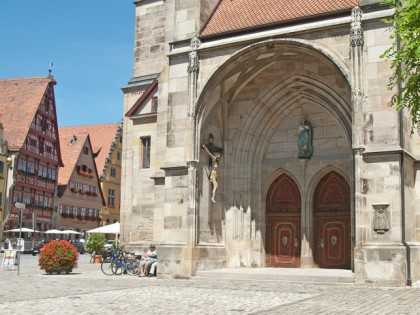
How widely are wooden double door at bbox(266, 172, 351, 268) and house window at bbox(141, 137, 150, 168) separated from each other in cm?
599

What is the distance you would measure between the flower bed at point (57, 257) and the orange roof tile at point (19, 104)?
110 feet

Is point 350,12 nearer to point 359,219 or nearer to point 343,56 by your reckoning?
point 343,56

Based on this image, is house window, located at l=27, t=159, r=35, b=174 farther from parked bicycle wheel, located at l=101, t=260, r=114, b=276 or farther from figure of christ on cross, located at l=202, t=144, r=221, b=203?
figure of christ on cross, located at l=202, t=144, r=221, b=203

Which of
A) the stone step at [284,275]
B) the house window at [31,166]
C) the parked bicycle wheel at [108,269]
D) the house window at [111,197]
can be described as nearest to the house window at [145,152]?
the parked bicycle wheel at [108,269]

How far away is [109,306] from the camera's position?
35.7 feet

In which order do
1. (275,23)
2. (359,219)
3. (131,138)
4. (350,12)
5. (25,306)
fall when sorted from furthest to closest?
(131,138) → (275,23) → (350,12) → (359,219) → (25,306)

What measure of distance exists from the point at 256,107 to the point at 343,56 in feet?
14.9

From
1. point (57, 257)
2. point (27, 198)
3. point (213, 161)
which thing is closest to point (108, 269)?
point (57, 257)

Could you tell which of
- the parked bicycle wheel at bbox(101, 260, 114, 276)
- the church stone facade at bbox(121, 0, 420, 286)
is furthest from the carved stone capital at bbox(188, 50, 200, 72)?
the parked bicycle wheel at bbox(101, 260, 114, 276)

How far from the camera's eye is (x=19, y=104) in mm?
54625

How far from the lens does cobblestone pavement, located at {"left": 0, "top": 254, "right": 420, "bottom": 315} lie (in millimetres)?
10359

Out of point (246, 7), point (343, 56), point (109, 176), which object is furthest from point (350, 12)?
point (109, 176)

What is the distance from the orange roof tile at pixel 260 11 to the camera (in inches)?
672

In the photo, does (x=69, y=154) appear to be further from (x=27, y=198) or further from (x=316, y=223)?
(x=316, y=223)
